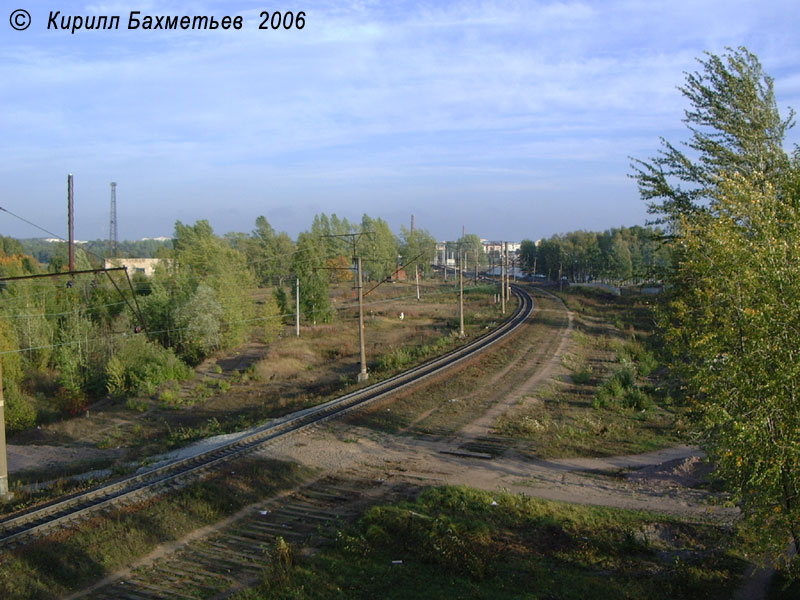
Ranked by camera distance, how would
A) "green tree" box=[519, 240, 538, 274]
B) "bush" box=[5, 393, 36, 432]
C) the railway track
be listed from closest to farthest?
the railway track
"bush" box=[5, 393, 36, 432]
"green tree" box=[519, 240, 538, 274]

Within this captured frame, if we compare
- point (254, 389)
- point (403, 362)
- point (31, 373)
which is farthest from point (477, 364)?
point (31, 373)

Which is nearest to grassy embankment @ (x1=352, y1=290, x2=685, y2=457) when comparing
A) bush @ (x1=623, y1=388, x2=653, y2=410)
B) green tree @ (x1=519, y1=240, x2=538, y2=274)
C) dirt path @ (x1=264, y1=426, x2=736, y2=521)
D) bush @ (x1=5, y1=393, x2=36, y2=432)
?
bush @ (x1=623, y1=388, x2=653, y2=410)

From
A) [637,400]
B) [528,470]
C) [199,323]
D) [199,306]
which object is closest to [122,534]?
[528,470]

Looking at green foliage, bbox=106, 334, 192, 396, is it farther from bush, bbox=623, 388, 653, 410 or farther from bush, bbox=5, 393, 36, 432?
bush, bbox=623, 388, 653, 410

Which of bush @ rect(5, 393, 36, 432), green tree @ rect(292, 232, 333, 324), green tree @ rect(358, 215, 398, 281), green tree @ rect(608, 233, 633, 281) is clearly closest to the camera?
bush @ rect(5, 393, 36, 432)

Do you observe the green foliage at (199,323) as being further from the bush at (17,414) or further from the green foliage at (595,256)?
the green foliage at (595,256)

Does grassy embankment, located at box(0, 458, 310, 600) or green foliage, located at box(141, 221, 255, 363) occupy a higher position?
green foliage, located at box(141, 221, 255, 363)

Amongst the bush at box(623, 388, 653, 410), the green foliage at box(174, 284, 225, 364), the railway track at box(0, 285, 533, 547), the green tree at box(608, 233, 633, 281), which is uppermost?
the green tree at box(608, 233, 633, 281)

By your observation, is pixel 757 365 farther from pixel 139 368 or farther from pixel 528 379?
pixel 139 368
